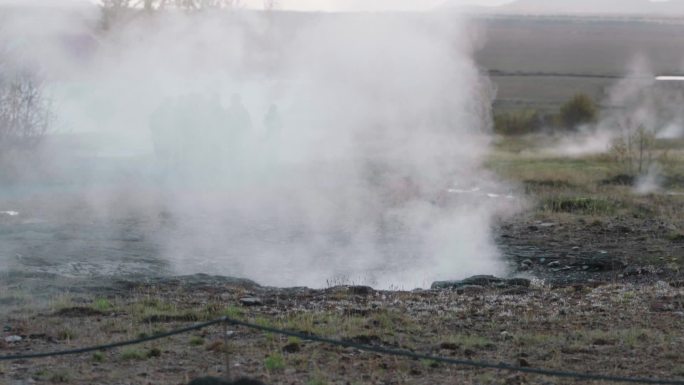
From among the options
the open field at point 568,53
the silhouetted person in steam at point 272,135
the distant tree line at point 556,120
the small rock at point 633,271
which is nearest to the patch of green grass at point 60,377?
the small rock at point 633,271

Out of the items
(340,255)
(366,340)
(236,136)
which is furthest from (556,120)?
(366,340)

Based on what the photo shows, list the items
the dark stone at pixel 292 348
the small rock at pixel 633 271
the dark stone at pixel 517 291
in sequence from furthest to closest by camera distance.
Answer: the small rock at pixel 633 271, the dark stone at pixel 517 291, the dark stone at pixel 292 348

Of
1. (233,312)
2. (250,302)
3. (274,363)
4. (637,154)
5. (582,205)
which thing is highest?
(637,154)

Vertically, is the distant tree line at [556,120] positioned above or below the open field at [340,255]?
above

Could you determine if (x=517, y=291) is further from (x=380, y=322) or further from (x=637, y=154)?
(x=637, y=154)

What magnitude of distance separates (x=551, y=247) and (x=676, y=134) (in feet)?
96.5

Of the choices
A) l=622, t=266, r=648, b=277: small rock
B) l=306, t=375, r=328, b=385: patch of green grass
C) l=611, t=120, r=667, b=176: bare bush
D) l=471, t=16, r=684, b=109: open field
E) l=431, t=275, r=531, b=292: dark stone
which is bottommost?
l=306, t=375, r=328, b=385: patch of green grass

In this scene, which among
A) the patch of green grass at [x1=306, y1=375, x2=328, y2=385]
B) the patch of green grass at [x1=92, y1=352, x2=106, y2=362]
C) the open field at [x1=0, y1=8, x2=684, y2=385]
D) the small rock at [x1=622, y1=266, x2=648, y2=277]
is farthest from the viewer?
the small rock at [x1=622, y1=266, x2=648, y2=277]

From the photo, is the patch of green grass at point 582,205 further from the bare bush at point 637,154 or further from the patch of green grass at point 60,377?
the patch of green grass at point 60,377

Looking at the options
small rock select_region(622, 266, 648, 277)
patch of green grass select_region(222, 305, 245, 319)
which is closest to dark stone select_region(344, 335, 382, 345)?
patch of green grass select_region(222, 305, 245, 319)

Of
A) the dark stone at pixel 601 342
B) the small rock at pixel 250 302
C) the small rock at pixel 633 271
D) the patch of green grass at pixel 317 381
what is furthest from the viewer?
the small rock at pixel 633 271

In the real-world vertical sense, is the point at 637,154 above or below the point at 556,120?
below

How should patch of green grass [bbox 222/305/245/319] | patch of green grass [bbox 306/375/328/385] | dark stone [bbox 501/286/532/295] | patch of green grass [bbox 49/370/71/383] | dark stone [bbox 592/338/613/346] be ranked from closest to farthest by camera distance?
patch of green grass [bbox 306/375/328/385] → patch of green grass [bbox 49/370/71/383] → dark stone [bbox 592/338/613/346] → patch of green grass [bbox 222/305/245/319] → dark stone [bbox 501/286/532/295]

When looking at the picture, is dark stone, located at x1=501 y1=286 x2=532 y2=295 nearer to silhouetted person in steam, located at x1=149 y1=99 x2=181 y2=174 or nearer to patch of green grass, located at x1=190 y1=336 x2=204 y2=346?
patch of green grass, located at x1=190 y1=336 x2=204 y2=346
